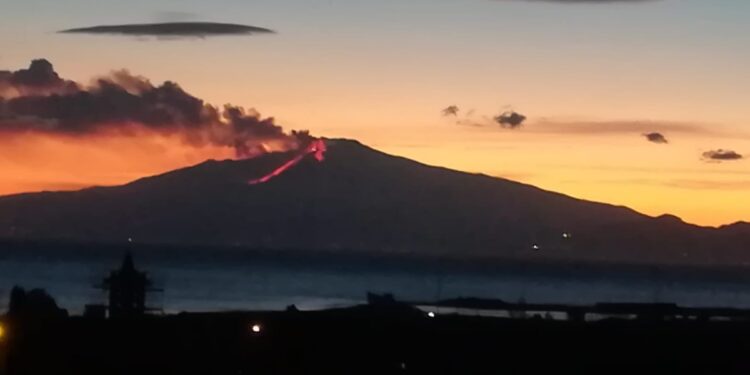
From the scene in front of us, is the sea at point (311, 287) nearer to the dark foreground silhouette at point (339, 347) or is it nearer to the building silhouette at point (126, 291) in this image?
the building silhouette at point (126, 291)

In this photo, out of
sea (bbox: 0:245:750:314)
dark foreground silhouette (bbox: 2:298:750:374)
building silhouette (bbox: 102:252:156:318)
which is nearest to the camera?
dark foreground silhouette (bbox: 2:298:750:374)

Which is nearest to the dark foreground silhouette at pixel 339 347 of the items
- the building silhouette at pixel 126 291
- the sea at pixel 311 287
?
the building silhouette at pixel 126 291

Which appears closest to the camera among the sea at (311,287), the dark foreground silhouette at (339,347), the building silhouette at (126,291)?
the dark foreground silhouette at (339,347)

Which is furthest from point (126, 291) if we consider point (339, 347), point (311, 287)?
point (311, 287)

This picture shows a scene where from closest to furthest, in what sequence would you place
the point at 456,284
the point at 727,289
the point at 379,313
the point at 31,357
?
the point at 31,357, the point at 379,313, the point at 456,284, the point at 727,289

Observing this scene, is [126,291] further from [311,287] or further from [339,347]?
[311,287]

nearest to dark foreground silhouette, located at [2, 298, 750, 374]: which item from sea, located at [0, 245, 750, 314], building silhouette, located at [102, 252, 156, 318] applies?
building silhouette, located at [102, 252, 156, 318]

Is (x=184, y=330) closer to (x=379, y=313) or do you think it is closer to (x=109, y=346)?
(x=109, y=346)

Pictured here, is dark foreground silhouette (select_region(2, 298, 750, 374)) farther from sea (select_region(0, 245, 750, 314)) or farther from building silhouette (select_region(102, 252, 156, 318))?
sea (select_region(0, 245, 750, 314))

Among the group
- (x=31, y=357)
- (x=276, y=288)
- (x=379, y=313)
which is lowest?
(x=31, y=357)

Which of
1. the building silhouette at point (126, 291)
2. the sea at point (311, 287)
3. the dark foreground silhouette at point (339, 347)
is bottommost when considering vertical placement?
the dark foreground silhouette at point (339, 347)

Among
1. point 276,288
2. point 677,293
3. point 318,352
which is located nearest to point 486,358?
point 318,352
